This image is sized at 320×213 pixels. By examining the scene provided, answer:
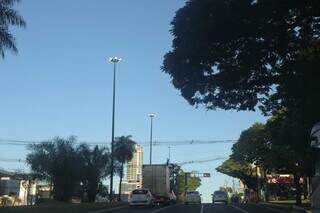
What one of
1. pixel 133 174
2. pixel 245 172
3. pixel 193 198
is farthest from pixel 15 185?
pixel 133 174

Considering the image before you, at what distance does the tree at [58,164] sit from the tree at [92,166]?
4.31ft

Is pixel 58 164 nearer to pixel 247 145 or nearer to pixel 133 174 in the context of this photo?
pixel 247 145

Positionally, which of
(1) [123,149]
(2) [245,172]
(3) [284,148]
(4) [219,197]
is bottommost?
(4) [219,197]

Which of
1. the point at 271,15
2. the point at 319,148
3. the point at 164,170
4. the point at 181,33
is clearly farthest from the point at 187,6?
the point at 164,170

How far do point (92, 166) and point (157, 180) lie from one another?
13.0 m

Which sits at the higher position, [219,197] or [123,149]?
[123,149]

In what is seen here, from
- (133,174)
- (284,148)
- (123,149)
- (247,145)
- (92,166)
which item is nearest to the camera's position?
(284,148)

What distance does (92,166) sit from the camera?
77.1 m

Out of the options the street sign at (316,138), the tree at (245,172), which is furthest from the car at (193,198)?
the street sign at (316,138)

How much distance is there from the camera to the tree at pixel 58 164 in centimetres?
7075

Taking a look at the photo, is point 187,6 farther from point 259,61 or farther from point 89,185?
point 89,185

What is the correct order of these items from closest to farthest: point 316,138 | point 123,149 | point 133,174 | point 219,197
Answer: point 316,138 → point 219,197 → point 123,149 → point 133,174

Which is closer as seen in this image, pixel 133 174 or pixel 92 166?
pixel 92 166

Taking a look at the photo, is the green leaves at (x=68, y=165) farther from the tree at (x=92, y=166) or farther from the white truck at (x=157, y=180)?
the white truck at (x=157, y=180)
